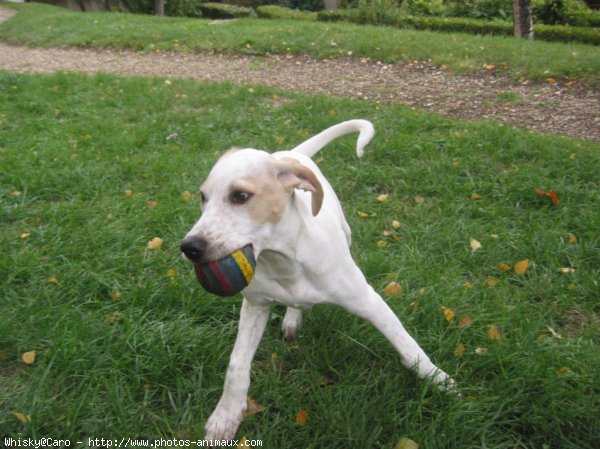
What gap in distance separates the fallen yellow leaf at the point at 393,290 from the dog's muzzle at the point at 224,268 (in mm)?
1324

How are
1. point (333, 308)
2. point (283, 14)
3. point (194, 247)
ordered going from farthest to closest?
point (283, 14) < point (333, 308) < point (194, 247)

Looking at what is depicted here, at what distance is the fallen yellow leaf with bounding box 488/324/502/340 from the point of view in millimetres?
2680

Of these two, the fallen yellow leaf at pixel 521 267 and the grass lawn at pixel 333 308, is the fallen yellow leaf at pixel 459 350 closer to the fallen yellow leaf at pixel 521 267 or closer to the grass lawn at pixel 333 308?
the grass lawn at pixel 333 308

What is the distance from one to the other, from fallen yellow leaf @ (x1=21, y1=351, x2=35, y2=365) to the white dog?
0.93 m

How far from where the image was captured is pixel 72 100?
678 centimetres

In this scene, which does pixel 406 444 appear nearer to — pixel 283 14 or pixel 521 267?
pixel 521 267

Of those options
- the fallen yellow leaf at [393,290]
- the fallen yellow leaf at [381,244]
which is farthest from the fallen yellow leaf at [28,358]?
the fallen yellow leaf at [381,244]

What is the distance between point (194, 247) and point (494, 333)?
5.47 feet

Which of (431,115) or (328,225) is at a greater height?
(328,225)

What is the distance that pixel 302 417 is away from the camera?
227cm

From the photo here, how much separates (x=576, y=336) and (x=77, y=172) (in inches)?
153

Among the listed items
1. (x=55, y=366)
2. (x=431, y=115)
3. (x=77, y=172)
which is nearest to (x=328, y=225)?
(x=55, y=366)

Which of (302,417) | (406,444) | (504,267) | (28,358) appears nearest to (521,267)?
(504,267)

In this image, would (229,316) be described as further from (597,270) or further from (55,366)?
(597,270)
